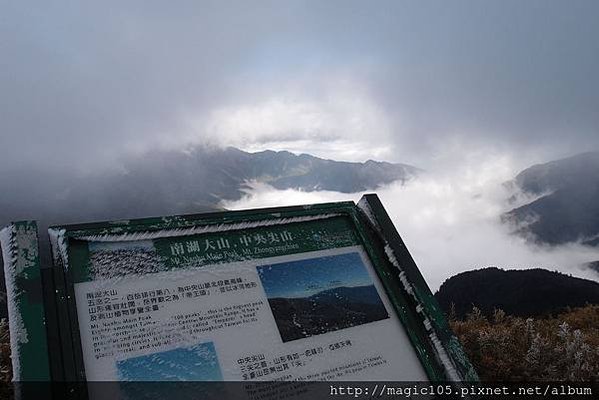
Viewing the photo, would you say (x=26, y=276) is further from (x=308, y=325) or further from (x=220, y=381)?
(x=308, y=325)

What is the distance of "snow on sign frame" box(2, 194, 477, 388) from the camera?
2.91 m

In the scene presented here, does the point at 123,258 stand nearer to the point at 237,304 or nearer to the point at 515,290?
the point at 237,304

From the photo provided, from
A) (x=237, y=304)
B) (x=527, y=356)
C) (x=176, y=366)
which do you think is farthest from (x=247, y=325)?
(x=527, y=356)

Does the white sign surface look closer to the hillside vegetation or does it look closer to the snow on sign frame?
the snow on sign frame

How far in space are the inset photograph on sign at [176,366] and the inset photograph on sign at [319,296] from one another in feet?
1.80

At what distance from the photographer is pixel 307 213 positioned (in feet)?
13.4

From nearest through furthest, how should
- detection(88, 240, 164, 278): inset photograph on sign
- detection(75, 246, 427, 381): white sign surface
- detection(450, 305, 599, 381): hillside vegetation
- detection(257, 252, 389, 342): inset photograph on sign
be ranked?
detection(75, 246, 427, 381): white sign surface < detection(88, 240, 164, 278): inset photograph on sign < detection(257, 252, 389, 342): inset photograph on sign < detection(450, 305, 599, 381): hillside vegetation

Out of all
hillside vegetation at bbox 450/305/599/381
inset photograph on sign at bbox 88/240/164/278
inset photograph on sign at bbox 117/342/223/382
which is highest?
inset photograph on sign at bbox 88/240/164/278

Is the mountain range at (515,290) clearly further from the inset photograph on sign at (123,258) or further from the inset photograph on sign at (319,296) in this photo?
the inset photograph on sign at (123,258)

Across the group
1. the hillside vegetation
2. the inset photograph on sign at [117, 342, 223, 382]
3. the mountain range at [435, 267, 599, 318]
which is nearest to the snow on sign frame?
the inset photograph on sign at [117, 342, 223, 382]

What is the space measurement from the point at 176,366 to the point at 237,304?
0.60 m

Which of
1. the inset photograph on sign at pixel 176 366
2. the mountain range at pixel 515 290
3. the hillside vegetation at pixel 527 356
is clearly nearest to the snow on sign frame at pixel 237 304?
the inset photograph on sign at pixel 176 366

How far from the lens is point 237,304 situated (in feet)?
10.9

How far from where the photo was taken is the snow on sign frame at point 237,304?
2908 mm
